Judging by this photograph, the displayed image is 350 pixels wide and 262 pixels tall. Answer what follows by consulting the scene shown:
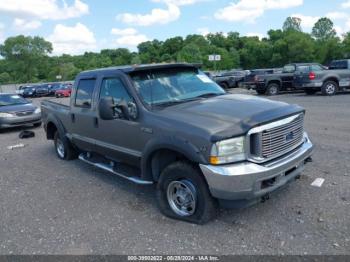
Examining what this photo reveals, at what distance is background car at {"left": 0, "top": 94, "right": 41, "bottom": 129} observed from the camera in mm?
11688

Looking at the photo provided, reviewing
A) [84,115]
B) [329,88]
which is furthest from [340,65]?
[84,115]

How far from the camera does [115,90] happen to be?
4.94 metres

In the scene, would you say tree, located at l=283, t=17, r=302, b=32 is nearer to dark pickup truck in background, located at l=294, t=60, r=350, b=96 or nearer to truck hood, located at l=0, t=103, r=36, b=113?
dark pickup truck in background, located at l=294, t=60, r=350, b=96

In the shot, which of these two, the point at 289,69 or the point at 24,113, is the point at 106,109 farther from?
the point at 289,69

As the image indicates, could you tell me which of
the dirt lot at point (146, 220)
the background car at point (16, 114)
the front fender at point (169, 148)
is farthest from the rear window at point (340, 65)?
the front fender at point (169, 148)

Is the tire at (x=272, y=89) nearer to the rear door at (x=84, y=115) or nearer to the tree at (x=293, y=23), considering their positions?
the rear door at (x=84, y=115)

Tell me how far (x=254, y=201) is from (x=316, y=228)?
2.56 feet

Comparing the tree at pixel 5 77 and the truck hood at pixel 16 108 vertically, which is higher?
the tree at pixel 5 77

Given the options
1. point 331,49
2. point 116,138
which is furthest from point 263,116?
point 331,49

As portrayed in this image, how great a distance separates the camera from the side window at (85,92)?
559 centimetres

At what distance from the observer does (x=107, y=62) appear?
89.6 m

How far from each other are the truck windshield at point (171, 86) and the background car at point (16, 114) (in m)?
8.66

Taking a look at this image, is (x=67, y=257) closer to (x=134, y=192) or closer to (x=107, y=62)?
(x=134, y=192)

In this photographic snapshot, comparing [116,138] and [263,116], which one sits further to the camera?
[116,138]
